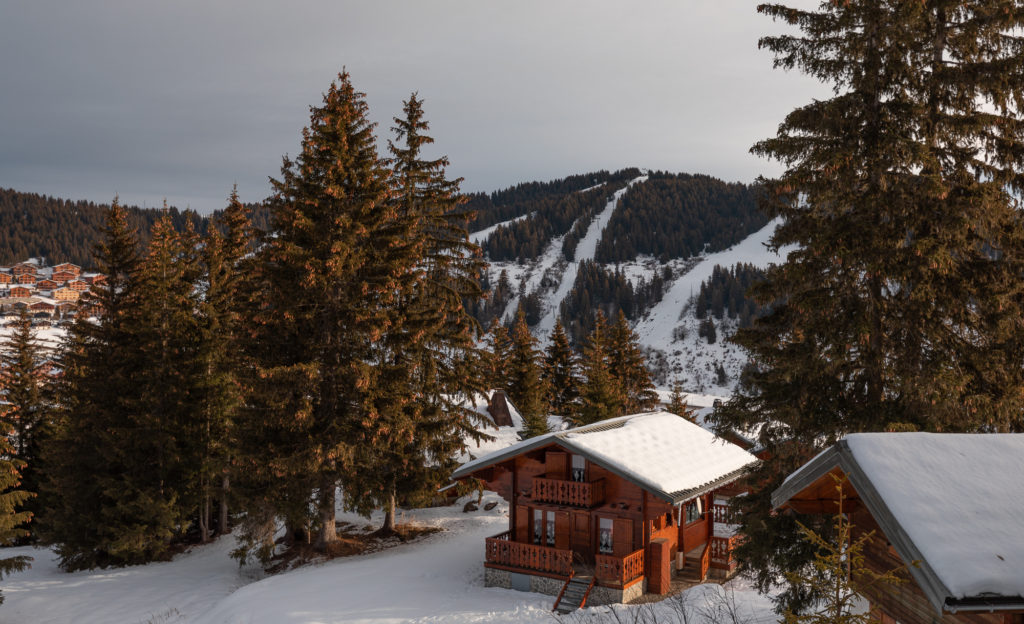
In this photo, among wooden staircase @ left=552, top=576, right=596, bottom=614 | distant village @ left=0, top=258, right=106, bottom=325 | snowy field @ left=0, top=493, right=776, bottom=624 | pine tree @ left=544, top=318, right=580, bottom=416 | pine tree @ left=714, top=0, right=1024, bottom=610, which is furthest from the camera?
distant village @ left=0, top=258, right=106, bottom=325

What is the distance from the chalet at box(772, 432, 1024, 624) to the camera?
542 centimetres

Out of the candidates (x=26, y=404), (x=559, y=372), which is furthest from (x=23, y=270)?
(x=559, y=372)

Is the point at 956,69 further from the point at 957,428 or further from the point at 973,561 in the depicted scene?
the point at 973,561

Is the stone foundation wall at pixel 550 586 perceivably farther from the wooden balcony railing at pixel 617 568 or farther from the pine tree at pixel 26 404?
the pine tree at pixel 26 404

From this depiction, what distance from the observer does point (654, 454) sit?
73.3 feet

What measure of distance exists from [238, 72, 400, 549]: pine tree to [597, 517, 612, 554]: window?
29.3 feet

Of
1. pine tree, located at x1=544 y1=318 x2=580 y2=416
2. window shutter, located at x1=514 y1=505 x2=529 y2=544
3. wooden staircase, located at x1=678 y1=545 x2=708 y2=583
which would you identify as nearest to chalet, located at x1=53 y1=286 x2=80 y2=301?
pine tree, located at x1=544 y1=318 x2=580 y2=416

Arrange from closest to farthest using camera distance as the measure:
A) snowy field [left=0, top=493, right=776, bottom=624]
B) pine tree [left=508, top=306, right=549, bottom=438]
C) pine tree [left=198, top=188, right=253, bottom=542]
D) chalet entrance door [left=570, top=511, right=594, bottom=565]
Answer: snowy field [left=0, top=493, right=776, bottom=624] → chalet entrance door [left=570, top=511, right=594, bottom=565] → pine tree [left=198, top=188, right=253, bottom=542] → pine tree [left=508, top=306, right=549, bottom=438]

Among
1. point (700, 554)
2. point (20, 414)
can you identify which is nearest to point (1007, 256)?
point (700, 554)

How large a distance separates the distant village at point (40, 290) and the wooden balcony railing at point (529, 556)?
141 meters

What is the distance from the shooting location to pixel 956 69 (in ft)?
42.9

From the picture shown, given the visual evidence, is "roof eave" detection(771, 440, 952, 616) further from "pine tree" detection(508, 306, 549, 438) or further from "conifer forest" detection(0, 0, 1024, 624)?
"pine tree" detection(508, 306, 549, 438)

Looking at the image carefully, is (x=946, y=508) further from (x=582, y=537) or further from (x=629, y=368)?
(x=629, y=368)

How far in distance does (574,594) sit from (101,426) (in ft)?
69.4
